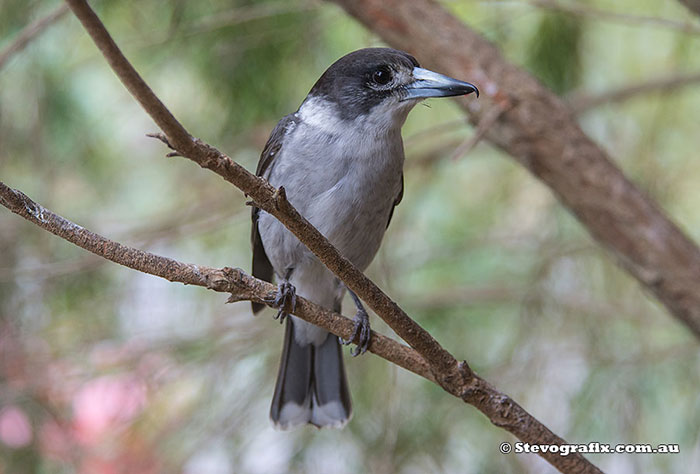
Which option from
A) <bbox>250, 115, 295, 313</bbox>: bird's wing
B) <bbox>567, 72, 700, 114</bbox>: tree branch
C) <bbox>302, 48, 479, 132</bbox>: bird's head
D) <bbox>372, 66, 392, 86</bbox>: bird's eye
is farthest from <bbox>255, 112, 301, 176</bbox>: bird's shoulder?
<bbox>567, 72, 700, 114</bbox>: tree branch

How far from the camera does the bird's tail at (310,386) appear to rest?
2.80 m

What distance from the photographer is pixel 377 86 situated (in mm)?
2479

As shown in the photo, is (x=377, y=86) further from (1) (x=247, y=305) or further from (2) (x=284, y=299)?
(1) (x=247, y=305)

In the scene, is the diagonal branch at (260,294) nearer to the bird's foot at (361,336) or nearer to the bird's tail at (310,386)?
the bird's foot at (361,336)

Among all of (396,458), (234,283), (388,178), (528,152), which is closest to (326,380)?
(396,458)

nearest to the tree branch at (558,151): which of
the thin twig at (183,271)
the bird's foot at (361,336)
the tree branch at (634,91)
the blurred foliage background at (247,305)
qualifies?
the blurred foliage background at (247,305)

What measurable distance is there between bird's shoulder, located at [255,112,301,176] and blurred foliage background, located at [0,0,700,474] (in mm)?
451

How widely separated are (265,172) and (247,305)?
3.85ft

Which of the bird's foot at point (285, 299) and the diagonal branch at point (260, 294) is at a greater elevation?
the bird's foot at point (285, 299)

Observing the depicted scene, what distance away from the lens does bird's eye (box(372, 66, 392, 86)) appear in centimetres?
246

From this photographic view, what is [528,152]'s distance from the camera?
2826 millimetres

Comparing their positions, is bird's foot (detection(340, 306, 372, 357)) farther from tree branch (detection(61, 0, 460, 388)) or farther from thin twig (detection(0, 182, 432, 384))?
tree branch (detection(61, 0, 460, 388))

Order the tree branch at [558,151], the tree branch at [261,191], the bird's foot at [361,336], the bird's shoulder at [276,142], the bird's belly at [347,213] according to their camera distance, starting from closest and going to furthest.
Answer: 1. the tree branch at [261,191]
2. the bird's foot at [361,336]
3. the bird's belly at [347,213]
4. the bird's shoulder at [276,142]
5. the tree branch at [558,151]

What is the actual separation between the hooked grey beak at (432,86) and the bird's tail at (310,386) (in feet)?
2.99
